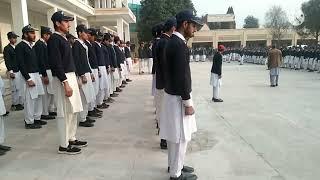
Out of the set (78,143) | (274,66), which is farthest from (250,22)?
(78,143)

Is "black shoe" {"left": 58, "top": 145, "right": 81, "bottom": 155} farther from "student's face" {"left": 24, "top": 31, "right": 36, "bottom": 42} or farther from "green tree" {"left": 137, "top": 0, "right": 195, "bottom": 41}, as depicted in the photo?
"green tree" {"left": 137, "top": 0, "right": 195, "bottom": 41}

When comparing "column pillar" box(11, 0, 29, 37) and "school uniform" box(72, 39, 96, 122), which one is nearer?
"school uniform" box(72, 39, 96, 122)

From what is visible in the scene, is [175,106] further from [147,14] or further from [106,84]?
[147,14]

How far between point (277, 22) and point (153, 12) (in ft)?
79.9

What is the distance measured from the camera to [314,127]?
6828mm

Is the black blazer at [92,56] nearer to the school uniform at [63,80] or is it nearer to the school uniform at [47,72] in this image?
the school uniform at [47,72]

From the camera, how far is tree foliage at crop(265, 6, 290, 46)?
177 ft

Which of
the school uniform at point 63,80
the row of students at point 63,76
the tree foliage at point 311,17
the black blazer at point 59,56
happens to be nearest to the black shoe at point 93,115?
the row of students at point 63,76

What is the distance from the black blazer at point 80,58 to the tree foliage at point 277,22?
51341 millimetres

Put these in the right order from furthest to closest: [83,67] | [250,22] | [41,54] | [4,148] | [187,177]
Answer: [250,22] → [41,54] → [83,67] → [4,148] → [187,177]

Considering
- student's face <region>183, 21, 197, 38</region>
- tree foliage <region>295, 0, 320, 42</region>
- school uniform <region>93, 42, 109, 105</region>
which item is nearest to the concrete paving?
school uniform <region>93, 42, 109, 105</region>

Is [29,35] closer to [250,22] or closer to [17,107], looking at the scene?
[17,107]

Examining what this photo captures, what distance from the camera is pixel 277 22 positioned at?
54188 millimetres

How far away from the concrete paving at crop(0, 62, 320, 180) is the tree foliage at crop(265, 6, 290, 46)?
4813 centimetres
